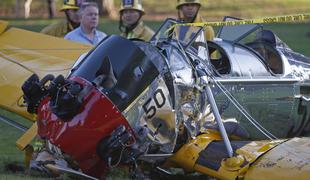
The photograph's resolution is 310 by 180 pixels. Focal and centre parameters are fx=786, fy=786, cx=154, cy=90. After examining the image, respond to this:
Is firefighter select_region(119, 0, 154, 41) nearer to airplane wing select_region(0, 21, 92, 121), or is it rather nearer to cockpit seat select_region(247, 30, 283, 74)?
airplane wing select_region(0, 21, 92, 121)

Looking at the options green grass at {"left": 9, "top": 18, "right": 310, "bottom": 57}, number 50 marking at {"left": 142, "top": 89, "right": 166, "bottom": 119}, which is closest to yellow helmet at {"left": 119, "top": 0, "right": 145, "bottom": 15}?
number 50 marking at {"left": 142, "top": 89, "right": 166, "bottom": 119}

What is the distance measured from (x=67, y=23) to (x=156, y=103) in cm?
539

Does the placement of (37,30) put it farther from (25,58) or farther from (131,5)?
(25,58)

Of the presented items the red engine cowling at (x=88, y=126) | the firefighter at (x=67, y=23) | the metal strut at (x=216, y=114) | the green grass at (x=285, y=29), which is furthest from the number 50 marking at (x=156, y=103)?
the green grass at (x=285, y=29)

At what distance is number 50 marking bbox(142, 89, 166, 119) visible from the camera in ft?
23.4

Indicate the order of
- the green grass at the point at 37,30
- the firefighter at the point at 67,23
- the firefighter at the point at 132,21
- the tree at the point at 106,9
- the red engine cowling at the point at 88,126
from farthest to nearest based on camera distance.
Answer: the tree at the point at 106,9
the firefighter at the point at 67,23
the firefighter at the point at 132,21
the green grass at the point at 37,30
the red engine cowling at the point at 88,126

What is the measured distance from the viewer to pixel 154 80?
7215 mm

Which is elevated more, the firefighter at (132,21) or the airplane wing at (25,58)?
the firefighter at (132,21)

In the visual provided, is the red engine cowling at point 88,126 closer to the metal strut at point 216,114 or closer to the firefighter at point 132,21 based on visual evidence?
the metal strut at point 216,114

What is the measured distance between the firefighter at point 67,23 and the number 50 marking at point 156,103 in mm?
5060

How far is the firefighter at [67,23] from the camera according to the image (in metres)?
12.1

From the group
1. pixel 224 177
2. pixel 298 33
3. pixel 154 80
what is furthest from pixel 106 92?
pixel 298 33

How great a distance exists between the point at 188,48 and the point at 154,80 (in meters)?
0.93

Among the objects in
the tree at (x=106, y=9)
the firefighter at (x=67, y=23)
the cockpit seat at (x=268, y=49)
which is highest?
the cockpit seat at (x=268, y=49)
